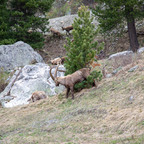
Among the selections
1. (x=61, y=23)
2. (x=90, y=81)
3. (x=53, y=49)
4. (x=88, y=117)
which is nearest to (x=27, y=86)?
(x=90, y=81)

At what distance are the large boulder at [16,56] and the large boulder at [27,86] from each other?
302 centimetres

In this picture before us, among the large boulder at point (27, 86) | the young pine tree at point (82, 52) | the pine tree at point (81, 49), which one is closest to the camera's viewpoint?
the young pine tree at point (82, 52)

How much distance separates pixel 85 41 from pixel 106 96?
9.10ft

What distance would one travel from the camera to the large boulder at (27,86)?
47.6 feet

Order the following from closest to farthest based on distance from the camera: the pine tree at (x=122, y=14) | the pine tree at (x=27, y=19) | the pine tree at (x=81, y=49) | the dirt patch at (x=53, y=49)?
the pine tree at (x=81, y=49)
the pine tree at (x=122, y=14)
the pine tree at (x=27, y=19)
the dirt patch at (x=53, y=49)

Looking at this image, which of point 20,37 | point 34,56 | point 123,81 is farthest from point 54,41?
point 123,81

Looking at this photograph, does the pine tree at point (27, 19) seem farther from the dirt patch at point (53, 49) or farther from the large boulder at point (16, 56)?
the dirt patch at point (53, 49)

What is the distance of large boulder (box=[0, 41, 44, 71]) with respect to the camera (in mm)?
19453

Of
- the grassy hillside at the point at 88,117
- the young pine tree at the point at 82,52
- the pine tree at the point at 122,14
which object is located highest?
the pine tree at the point at 122,14

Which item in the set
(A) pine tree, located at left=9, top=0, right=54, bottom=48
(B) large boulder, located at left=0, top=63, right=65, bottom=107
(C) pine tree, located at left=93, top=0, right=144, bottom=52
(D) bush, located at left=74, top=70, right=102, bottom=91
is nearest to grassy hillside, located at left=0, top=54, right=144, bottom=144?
(D) bush, located at left=74, top=70, right=102, bottom=91

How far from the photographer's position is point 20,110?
37.5ft

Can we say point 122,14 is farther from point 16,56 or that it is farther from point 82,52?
point 16,56

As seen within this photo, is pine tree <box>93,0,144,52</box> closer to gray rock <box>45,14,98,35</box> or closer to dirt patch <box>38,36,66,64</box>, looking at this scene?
dirt patch <box>38,36,66,64</box>

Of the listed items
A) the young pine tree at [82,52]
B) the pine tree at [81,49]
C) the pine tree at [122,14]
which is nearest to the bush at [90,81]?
the young pine tree at [82,52]
